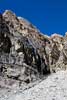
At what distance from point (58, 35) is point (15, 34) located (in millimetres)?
20006

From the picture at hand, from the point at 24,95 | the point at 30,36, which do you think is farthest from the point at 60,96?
the point at 30,36

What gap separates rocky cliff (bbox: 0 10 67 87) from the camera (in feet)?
141

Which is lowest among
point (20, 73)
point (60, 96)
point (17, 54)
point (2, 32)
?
point (60, 96)

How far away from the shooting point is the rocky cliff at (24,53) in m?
43.0

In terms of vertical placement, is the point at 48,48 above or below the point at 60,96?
above

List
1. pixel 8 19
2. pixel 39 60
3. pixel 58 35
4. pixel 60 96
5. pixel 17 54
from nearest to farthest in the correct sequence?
pixel 60 96 < pixel 17 54 < pixel 39 60 < pixel 8 19 < pixel 58 35

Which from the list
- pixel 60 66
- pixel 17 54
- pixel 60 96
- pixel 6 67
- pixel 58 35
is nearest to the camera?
pixel 60 96

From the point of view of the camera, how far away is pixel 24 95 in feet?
101

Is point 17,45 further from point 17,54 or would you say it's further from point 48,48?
point 48,48

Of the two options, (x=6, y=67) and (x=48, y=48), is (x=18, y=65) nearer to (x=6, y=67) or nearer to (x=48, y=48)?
(x=6, y=67)

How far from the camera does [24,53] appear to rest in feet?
163

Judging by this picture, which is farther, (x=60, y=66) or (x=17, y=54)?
(x=60, y=66)

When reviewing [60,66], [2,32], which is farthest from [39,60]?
[2,32]

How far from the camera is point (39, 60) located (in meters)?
55.7
